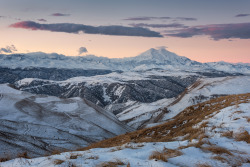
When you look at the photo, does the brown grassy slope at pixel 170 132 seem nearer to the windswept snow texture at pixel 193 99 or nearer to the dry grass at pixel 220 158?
the dry grass at pixel 220 158

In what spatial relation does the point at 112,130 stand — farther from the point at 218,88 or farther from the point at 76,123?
the point at 218,88

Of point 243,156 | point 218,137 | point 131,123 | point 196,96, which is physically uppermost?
point 243,156

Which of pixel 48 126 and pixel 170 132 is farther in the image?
pixel 48 126

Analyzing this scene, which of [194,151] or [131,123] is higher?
[194,151]

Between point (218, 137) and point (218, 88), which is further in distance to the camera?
point (218, 88)

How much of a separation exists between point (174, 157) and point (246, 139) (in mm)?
4920

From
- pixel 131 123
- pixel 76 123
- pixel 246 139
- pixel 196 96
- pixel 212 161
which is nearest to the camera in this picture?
pixel 212 161

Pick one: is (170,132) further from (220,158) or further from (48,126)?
(48,126)

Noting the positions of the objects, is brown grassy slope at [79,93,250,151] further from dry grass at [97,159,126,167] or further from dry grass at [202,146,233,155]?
dry grass at [97,159,126,167]

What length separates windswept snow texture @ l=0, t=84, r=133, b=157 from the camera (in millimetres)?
40938

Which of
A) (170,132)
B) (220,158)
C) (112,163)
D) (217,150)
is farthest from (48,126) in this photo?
(220,158)

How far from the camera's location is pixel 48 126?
58.9 m

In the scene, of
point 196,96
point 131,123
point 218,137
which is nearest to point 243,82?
point 196,96

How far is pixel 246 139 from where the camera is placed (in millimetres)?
9789
